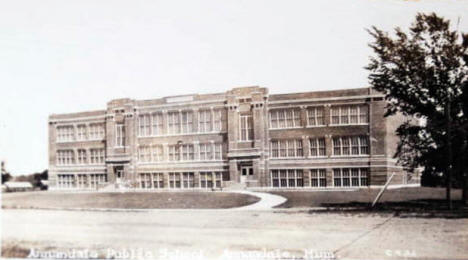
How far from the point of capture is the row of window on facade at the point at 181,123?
42.6 feet

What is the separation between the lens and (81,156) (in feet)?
47.5

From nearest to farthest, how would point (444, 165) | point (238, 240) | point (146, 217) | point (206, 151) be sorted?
1. point (238, 240)
2. point (444, 165)
3. point (146, 217)
4. point (206, 151)

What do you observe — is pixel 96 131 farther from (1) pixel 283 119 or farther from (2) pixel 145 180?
(1) pixel 283 119

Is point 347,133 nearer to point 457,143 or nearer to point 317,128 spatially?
point 317,128

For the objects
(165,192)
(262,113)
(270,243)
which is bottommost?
(270,243)

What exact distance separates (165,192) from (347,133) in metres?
4.52

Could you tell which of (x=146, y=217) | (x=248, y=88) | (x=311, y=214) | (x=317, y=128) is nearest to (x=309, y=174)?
(x=317, y=128)

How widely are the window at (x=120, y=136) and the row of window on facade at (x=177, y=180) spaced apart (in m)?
1.02

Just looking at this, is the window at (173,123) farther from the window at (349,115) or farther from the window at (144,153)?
the window at (349,115)

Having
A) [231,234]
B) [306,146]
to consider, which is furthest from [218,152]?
[231,234]

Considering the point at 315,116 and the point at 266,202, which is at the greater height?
the point at 315,116

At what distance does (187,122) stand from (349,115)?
12.9 feet

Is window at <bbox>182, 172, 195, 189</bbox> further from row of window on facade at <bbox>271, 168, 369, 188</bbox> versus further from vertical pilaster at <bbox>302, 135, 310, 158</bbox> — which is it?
vertical pilaster at <bbox>302, 135, 310, 158</bbox>

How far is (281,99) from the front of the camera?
40.7 ft
